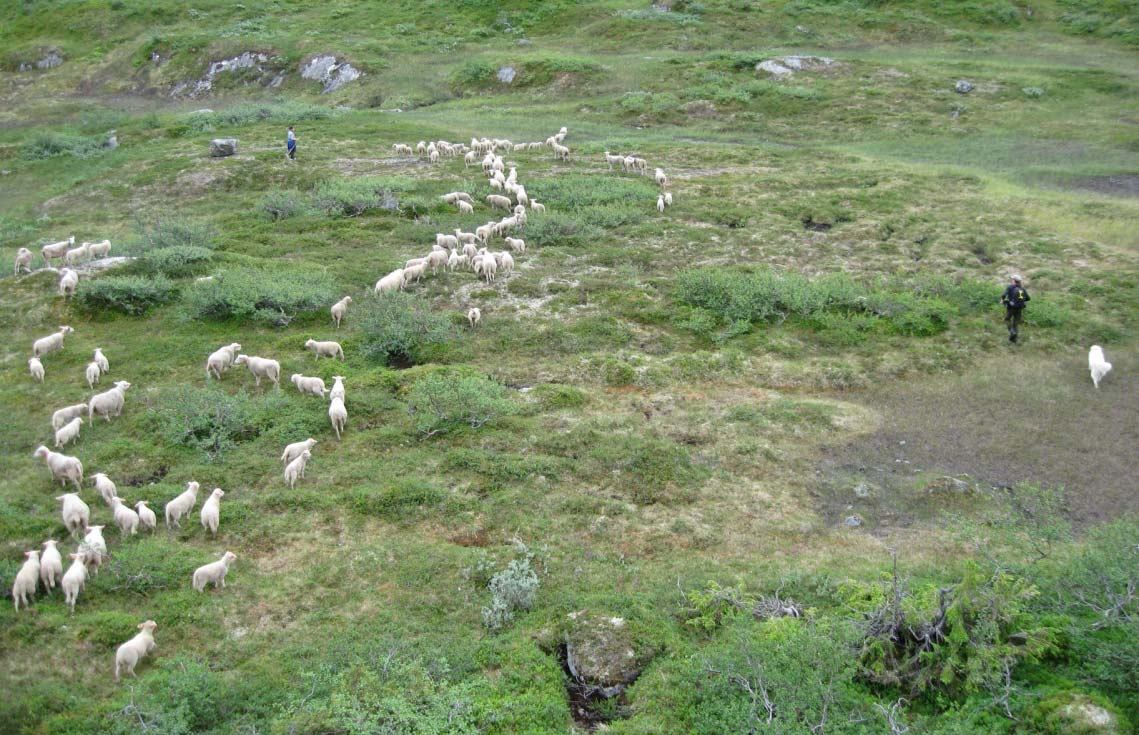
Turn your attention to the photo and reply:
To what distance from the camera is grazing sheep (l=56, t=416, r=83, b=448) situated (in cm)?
1654

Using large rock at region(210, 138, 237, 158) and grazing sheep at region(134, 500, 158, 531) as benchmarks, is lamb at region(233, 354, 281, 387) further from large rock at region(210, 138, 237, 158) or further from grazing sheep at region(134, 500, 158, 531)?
large rock at region(210, 138, 237, 158)

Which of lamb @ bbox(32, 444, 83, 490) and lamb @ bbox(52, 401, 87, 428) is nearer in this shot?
lamb @ bbox(32, 444, 83, 490)

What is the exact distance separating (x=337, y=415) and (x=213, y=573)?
5.13m

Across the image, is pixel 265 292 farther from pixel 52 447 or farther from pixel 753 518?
pixel 753 518

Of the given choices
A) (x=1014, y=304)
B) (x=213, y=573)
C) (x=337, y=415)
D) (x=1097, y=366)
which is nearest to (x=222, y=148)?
(x=337, y=415)

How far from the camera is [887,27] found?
59.8m

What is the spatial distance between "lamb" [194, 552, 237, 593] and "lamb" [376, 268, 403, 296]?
39.8ft

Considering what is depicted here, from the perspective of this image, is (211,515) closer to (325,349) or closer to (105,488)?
(105,488)

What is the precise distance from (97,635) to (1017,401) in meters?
20.0

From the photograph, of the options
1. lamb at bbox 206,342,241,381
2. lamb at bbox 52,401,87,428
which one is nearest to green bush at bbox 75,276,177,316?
lamb at bbox 206,342,241,381

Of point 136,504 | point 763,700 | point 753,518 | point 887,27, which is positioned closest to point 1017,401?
point 753,518

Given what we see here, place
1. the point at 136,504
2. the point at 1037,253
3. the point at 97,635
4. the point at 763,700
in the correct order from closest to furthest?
the point at 763,700, the point at 97,635, the point at 136,504, the point at 1037,253

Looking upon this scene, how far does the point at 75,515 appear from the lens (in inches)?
551

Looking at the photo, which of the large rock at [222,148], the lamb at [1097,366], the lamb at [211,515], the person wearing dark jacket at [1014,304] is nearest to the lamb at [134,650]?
the lamb at [211,515]
